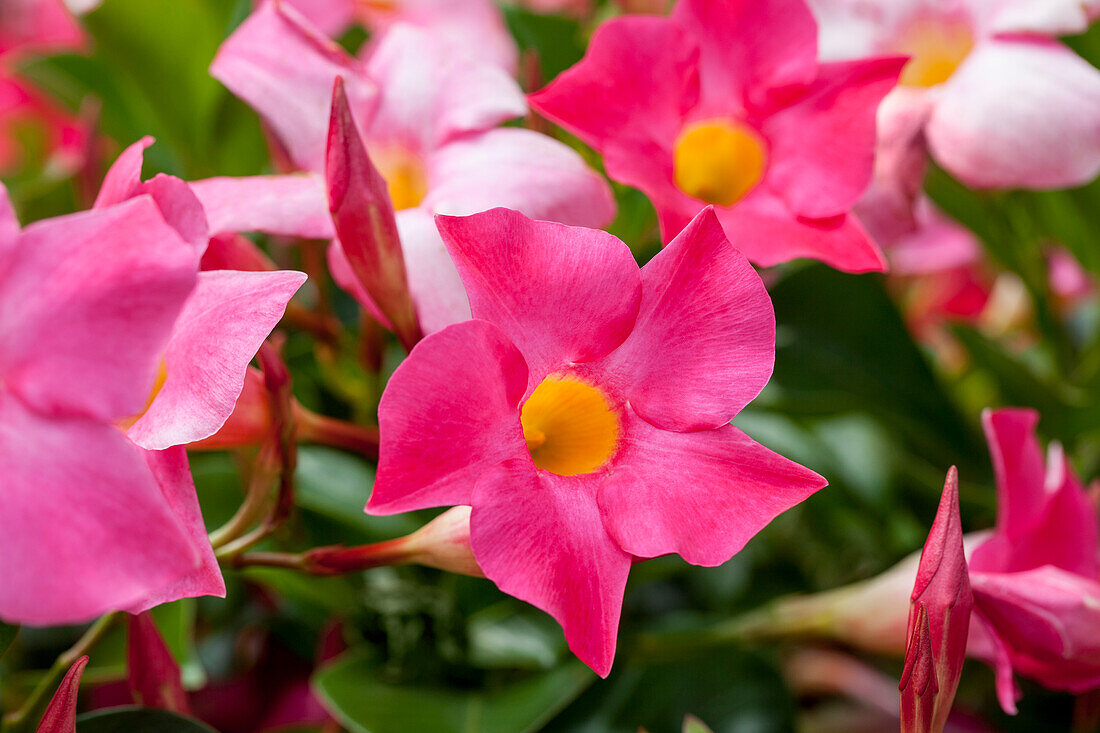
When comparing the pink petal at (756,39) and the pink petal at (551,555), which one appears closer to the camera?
the pink petal at (551,555)

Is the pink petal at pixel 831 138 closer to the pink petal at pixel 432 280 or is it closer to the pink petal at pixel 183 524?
the pink petal at pixel 432 280

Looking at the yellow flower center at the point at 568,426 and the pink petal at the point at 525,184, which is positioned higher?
the pink petal at the point at 525,184

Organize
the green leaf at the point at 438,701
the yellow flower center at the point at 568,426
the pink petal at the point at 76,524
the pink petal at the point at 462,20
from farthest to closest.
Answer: the pink petal at the point at 462,20 → the green leaf at the point at 438,701 → the yellow flower center at the point at 568,426 → the pink petal at the point at 76,524

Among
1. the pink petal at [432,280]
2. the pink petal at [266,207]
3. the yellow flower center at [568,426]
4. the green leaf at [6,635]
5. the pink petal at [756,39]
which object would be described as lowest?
the green leaf at [6,635]

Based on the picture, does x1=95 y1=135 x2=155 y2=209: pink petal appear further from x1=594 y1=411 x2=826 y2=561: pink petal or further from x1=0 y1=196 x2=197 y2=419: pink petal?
x1=594 y1=411 x2=826 y2=561: pink petal

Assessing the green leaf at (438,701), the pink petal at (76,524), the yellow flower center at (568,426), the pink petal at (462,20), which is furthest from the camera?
the pink petal at (462,20)

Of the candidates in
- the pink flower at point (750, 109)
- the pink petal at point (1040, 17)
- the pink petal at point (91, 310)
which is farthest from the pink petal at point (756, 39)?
A: the pink petal at point (91, 310)
